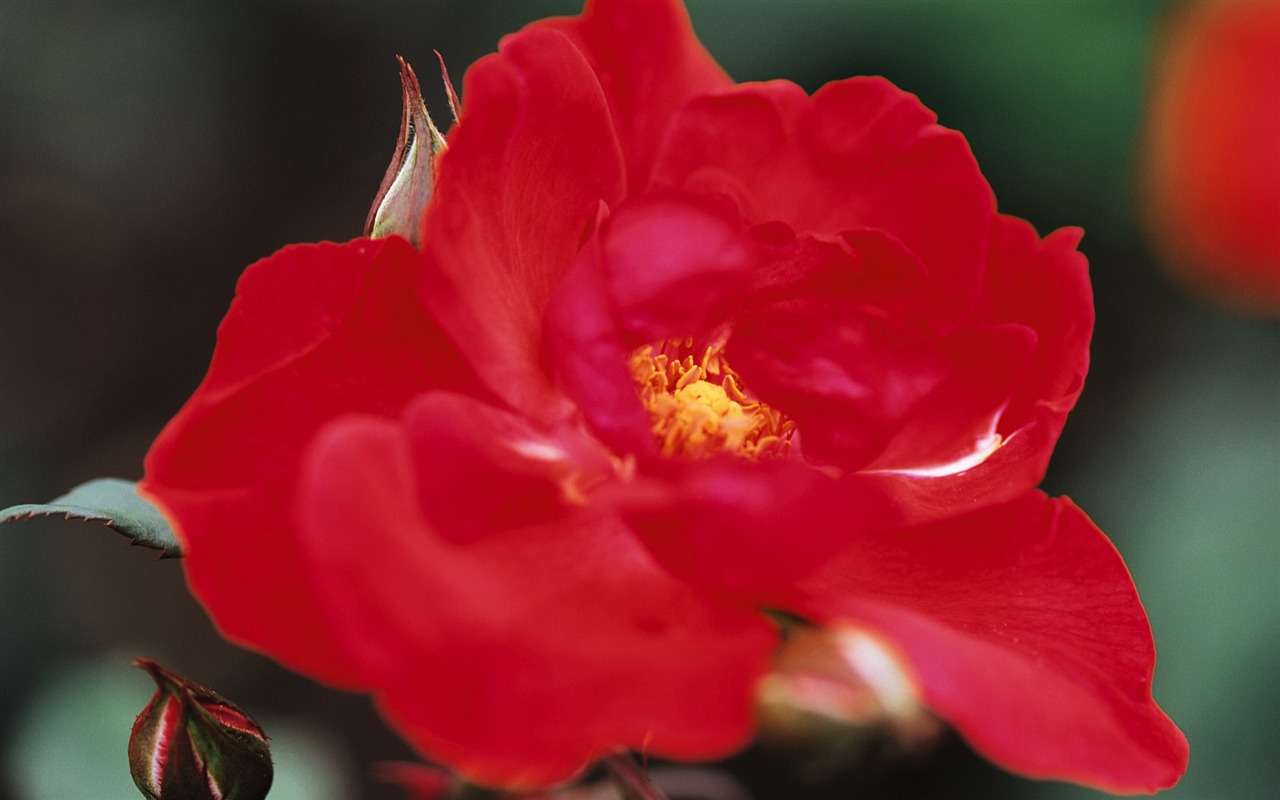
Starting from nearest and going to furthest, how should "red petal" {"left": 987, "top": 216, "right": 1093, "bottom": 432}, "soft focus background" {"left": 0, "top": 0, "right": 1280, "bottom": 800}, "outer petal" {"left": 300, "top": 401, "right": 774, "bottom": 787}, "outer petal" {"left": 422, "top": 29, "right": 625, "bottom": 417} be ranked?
"outer petal" {"left": 300, "top": 401, "right": 774, "bottom": 787}, "outer petal" {"left": 422, "top": 29, "right": 625, "bottom": 417}, "red petal" {"left": 987, "top": 216, "right": 1093, "bottom": 432}, "soft focus background" {"left": 0, "top": 0, "right": 1280, "bottom": 800}

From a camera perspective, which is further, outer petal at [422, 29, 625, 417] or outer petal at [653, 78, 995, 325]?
outer petal at [653, 78, 995, 325]

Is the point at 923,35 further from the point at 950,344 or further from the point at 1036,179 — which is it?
the point at 950,344

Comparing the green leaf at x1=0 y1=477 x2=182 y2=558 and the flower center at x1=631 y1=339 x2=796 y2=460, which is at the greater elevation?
the flower center at x1=631 y1=339 x2=796 y2=460

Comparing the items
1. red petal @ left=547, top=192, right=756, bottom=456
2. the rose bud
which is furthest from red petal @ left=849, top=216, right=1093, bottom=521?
the rose bud

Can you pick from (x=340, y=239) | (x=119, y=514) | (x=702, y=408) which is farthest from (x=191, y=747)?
(x=340, y=239)

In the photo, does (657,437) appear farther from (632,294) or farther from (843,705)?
(843,705)

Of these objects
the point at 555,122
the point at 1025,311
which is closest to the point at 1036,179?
the point at 1025,311

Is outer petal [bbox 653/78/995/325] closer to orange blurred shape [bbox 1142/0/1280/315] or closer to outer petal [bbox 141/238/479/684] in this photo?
outer petal [bbox 141/238/479/684]
